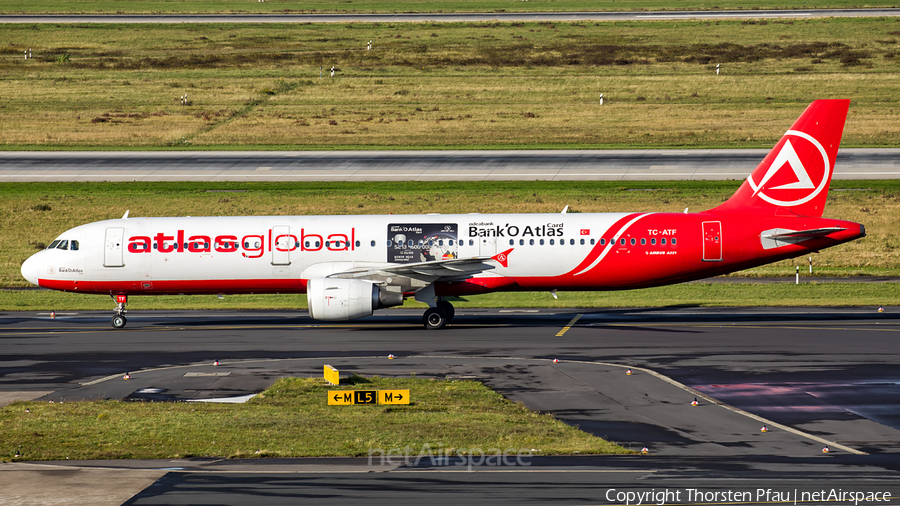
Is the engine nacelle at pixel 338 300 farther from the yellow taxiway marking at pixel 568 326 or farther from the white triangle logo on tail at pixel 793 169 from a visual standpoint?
the white triangle logo on tail at pixel 793 169

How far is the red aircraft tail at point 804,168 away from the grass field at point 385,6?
342 feet

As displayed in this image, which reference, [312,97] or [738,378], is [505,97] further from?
[738,378]

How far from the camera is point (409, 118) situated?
84.8 m

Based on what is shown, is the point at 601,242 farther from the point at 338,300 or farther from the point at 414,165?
the point at 414,165

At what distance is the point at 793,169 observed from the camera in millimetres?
36688

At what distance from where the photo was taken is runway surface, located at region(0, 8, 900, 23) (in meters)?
126

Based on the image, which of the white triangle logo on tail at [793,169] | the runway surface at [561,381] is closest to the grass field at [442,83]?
the white triangle logo on tail at [793,169]

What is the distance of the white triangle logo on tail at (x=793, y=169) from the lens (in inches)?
1443

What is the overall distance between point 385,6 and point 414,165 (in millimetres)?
85345

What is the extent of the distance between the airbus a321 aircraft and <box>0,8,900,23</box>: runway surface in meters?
94.2

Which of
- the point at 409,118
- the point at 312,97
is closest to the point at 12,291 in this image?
the point at 409,118

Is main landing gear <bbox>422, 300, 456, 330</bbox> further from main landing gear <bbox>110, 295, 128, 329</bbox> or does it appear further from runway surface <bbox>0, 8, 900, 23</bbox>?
runway surface <bbox>0, 8, 900, 23</bbox>

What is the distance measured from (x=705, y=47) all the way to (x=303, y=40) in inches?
1958

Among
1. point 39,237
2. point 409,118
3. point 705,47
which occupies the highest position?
point 705,47
